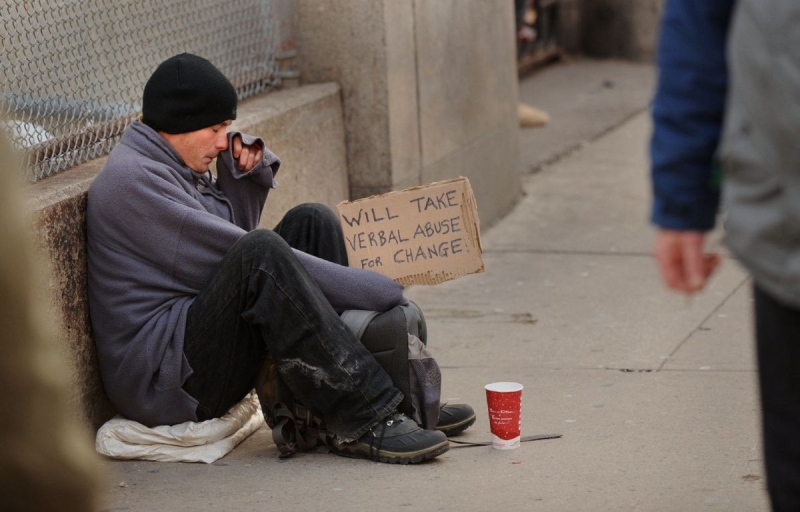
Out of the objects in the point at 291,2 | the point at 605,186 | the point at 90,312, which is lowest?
the point at 605,186

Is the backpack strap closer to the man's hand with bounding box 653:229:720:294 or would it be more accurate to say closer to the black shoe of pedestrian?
the black shoe of pedestrian

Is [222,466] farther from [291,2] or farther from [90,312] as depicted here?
[291,2]

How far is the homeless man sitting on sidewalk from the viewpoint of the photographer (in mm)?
3586

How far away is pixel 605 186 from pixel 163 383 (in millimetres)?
4747

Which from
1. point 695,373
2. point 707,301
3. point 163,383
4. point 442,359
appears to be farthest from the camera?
point 707,301

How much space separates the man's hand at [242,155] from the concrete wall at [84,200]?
1.51 feet

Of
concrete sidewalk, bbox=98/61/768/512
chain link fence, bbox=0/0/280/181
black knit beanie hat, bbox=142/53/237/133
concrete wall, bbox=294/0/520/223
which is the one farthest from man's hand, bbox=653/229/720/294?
concrete wall, bbox=294/0/520/223

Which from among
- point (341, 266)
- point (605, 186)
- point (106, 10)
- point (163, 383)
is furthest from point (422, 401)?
point (605, 186)

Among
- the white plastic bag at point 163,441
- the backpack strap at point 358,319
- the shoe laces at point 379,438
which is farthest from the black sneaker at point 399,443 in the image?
the white plastic bag at point 163,441

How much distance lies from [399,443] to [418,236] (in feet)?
2.18

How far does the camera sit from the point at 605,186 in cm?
793

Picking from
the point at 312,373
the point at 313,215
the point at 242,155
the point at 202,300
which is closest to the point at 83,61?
the point at 242,155

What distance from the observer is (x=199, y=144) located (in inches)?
150

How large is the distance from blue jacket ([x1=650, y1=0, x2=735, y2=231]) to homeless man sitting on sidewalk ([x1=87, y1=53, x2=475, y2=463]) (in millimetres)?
1753
